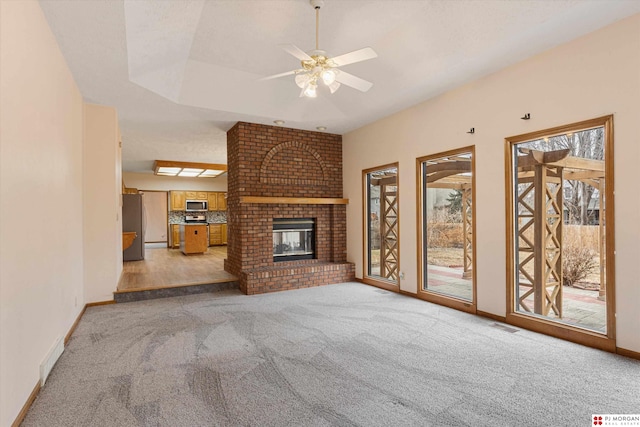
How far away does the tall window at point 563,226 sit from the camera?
3021mm

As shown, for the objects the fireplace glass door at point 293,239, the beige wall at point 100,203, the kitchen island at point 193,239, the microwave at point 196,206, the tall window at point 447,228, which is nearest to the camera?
the tall window at point 447,228

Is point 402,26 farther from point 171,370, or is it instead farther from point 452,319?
point 171,370

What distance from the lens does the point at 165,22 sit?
3102mm

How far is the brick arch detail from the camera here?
18.8 feet

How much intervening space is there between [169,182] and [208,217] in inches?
71.2

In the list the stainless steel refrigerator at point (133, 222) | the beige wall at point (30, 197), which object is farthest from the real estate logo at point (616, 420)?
the stainless steel refrigerator at point (133, 222)

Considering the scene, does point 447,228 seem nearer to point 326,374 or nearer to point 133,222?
point 326,374

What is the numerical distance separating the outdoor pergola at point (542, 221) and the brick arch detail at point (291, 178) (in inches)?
133

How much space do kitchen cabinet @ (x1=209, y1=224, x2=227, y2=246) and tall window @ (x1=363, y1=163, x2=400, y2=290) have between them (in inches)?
295

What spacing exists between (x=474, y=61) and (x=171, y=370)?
13.4 feet

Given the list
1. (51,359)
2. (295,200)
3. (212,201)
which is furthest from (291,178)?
(212,201)

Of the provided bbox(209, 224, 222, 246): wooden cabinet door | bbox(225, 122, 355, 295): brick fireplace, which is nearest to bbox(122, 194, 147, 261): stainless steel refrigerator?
bbox(225, 122, 355, 295): brick fireplace

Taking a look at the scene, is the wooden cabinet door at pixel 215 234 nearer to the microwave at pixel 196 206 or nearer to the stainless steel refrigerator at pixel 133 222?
the microwave at pixel 196 206

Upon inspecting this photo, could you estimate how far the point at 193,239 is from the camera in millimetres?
9086
